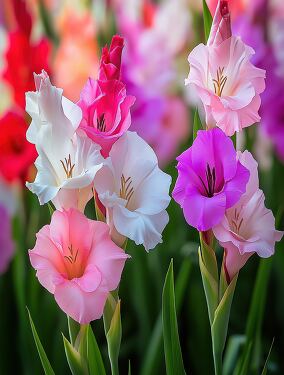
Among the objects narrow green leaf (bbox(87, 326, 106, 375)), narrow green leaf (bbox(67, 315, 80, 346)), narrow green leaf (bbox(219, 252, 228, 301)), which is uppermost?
narrow green leaf (bbox(219, 252, 228, 301))

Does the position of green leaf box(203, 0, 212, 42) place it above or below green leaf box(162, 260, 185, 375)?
above

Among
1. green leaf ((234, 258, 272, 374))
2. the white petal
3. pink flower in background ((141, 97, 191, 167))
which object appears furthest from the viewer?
pink flower in background ((141, 97, 191, 167))

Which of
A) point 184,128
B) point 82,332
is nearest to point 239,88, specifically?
point 82,332

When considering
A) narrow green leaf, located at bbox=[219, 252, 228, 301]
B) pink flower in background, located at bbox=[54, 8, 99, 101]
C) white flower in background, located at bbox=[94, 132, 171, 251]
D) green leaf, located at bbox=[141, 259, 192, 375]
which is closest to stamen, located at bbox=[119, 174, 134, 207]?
white flower in background, located at bbox=[94, 132, 171, 251]

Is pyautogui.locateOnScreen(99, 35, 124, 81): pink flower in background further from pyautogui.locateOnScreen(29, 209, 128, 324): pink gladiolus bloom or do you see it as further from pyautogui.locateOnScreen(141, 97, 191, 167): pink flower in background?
pyautogui.locateOnScreen(141, 97, 191, 167): pink flower in background

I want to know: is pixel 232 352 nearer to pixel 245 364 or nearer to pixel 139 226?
pixel 245 364

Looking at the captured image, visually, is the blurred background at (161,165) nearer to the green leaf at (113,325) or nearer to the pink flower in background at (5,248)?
the pink flower in background at (5,248)

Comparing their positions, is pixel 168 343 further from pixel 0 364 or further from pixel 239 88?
pixel 0 364
